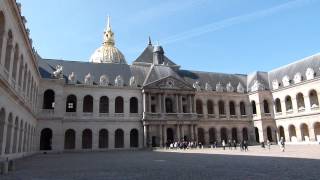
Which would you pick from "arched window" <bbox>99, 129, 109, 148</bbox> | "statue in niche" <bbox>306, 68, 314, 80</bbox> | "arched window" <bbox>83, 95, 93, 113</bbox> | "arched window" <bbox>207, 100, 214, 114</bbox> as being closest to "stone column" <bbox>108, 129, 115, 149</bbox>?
"arched window" <bbox>99, 129, 109, 148</bbox>

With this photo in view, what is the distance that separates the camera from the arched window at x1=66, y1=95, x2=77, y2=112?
5271 centimetres

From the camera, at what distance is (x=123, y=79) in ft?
188

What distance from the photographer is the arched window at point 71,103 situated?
173 ft

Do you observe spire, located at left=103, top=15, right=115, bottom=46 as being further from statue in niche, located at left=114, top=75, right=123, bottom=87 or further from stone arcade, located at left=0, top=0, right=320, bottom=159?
statue in niche, located at left=114, top=75, right=123, bottom=87

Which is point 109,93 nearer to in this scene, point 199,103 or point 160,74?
point 160,74

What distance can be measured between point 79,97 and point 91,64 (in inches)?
346

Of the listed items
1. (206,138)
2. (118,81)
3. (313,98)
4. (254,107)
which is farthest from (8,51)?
(254,107)

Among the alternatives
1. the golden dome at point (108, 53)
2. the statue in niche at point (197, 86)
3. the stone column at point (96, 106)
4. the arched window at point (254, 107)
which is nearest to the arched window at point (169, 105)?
the statue in niche at point (197, 86)

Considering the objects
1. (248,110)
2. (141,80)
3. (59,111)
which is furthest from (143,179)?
(248,110)

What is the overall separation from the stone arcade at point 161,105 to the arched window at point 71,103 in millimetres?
169

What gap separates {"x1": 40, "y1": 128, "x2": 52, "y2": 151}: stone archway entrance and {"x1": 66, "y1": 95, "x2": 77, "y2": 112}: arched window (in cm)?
534

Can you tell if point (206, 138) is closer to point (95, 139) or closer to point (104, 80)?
point (95, 139)

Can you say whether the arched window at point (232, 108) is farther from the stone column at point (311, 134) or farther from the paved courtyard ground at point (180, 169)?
the paved courtyard ground at point (180, 169)

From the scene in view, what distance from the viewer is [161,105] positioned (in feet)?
184
